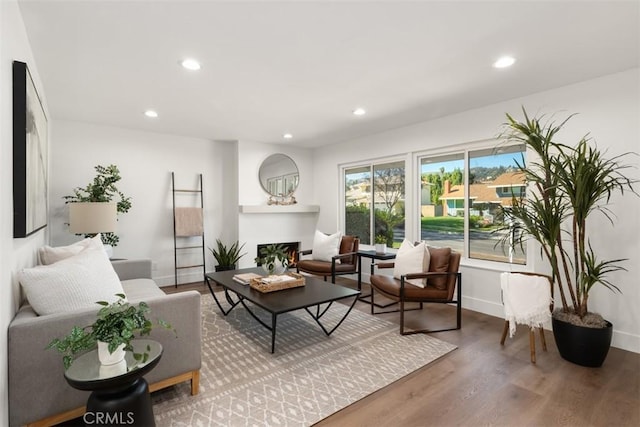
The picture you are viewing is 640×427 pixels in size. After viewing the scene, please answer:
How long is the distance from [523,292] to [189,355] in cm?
260

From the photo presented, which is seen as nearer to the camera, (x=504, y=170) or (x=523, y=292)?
(x=523, y=292)

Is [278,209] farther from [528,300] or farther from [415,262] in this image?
[528,300]

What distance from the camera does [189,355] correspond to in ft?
6.55

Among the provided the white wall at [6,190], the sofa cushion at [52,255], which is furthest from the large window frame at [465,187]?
the white wall at [6,190]

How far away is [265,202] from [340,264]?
195cm

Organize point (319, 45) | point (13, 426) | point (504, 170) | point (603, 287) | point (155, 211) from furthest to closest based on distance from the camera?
1. point (155, 211)
2. point (504, 170)
3. point (603, 287)
4. point (319, 45)
5. point (13, 426)

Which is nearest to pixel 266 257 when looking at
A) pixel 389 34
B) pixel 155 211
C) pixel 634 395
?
pixel 389 34

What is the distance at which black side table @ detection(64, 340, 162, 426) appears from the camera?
1.37 meters

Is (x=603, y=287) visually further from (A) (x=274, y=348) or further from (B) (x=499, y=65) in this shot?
(A) (x=274, y=348)

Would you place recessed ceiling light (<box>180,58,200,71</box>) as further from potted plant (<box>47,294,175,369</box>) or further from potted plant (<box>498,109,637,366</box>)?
potted plant (<box>498,109,637,366</box>)

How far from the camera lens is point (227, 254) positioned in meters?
5.08

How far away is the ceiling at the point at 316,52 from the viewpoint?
1.86 meters

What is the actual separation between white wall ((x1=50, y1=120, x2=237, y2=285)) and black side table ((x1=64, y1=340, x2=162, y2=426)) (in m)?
3.49

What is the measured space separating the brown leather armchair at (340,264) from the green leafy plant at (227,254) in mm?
1188
